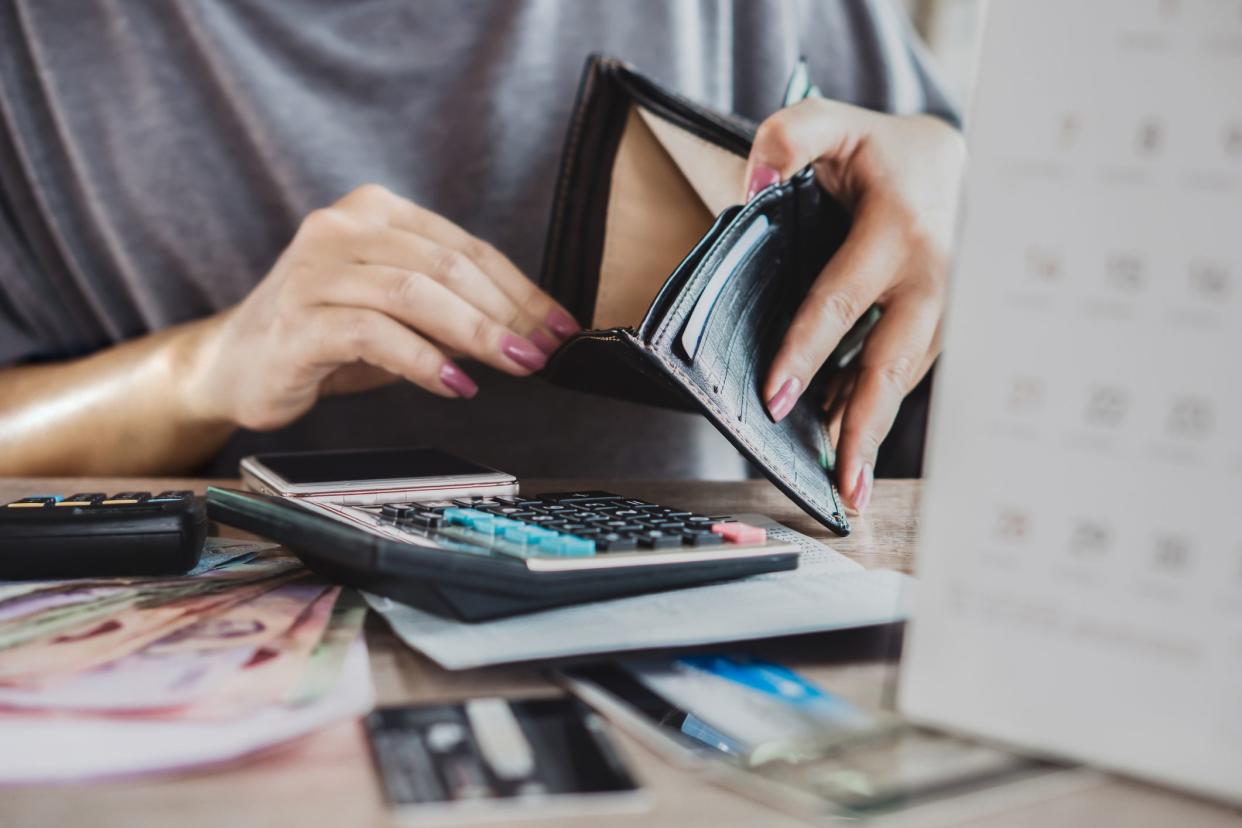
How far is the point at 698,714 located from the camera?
274mm

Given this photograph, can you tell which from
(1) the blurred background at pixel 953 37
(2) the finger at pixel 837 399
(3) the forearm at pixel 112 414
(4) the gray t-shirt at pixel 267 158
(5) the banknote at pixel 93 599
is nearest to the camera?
(5) the banknote at pixel 93 599

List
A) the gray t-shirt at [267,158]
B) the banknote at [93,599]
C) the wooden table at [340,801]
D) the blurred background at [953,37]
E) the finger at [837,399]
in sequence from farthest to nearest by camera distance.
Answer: the blurred background at [953,37]
the gray t-shirt at [267,158]
the finger at [837,399]
the banknote at [93,599]
the wooden table at [340,801]

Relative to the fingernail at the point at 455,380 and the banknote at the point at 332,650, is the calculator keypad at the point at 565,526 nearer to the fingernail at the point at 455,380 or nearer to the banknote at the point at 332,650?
the banknote at the point at 332,650

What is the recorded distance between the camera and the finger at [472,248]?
637mm

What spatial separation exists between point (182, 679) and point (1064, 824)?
239 millimetres

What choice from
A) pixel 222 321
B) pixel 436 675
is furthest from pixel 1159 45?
pixel 222 321

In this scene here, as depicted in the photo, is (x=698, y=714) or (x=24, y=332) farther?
(x=24, y=332)

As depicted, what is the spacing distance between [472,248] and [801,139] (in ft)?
0.79

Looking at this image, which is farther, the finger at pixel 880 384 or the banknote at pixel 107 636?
the finger at pixel 880 384

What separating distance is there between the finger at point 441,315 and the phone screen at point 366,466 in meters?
0.07

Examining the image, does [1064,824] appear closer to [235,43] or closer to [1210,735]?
[1210,735]

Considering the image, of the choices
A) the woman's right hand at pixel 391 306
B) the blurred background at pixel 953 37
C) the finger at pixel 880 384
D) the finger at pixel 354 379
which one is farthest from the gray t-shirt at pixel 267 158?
the blurred background at pixel 953 37

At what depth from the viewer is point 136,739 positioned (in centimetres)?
→ 25

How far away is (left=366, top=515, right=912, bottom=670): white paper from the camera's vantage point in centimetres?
31
